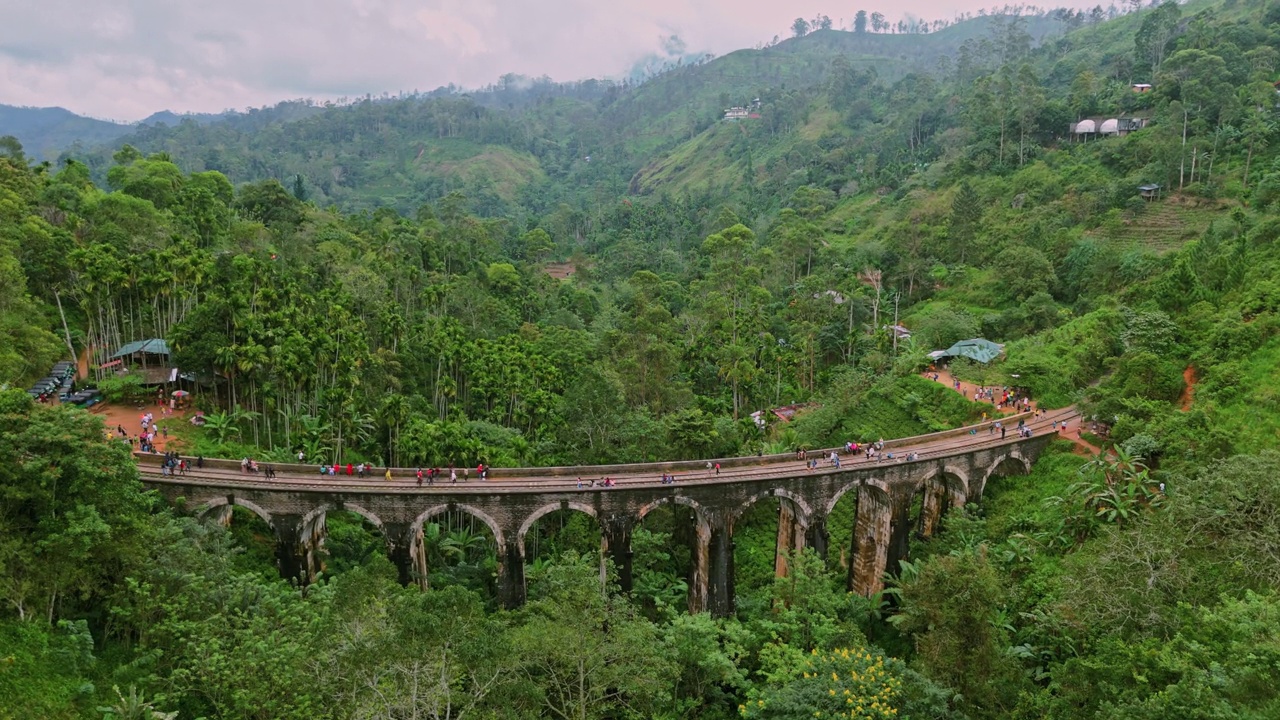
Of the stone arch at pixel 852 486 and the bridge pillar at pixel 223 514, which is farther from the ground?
the bridge pillar at pixel 223 514

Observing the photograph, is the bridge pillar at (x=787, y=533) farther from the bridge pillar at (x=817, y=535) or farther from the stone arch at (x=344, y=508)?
the stone arch at (x=344, y=508)

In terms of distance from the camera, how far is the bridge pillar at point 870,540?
38.0 m

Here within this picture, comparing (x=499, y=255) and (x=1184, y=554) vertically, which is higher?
(x=499, y=255)

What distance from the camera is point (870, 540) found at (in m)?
38.8

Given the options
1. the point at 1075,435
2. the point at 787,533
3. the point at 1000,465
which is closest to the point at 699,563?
the point at 787,533

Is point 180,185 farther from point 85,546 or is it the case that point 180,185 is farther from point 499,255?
point 85,546

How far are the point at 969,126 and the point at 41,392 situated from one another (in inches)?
3950

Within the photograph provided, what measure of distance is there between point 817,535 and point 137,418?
37.5 metres

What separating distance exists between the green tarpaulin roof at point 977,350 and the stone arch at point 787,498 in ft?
68.5

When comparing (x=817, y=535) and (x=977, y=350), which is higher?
(x=977, y=350)

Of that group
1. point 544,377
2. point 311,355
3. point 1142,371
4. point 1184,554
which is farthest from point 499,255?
point 1184,554

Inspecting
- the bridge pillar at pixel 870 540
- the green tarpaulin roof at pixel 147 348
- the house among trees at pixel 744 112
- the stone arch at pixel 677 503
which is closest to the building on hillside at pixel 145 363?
the green tarpaulin roof at pixel 147 348

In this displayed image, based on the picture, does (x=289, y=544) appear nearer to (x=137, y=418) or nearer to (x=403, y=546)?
(x=403, y=546)

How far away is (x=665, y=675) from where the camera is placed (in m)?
26.4
